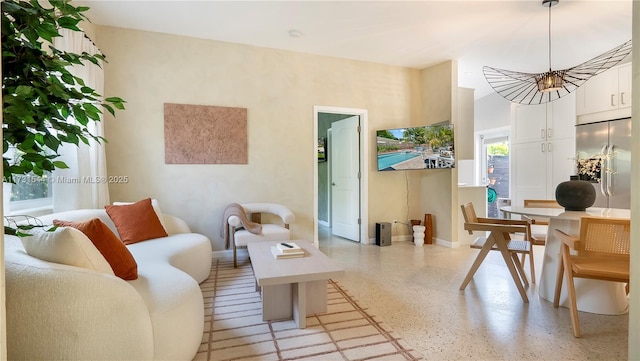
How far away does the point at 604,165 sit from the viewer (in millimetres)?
4020

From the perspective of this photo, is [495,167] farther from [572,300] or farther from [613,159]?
[572,300]

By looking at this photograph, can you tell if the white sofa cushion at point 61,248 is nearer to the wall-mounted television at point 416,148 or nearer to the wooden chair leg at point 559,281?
the wooden chair leg at point 559,281

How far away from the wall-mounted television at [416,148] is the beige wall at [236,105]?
217mm

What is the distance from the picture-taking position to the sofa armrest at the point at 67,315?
125 centimetres

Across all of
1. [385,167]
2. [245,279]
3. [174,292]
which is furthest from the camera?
[385,167]

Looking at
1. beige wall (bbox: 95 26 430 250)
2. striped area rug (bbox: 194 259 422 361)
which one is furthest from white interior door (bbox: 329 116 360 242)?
striped area rug (bbox: 194 259 422 361)

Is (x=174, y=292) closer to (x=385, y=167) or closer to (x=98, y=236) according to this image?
(x=98, y=236)

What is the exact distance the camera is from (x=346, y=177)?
5234 mm

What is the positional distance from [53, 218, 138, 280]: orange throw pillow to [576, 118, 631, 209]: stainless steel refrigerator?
4890mm

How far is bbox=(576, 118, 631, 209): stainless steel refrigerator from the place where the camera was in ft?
12.6

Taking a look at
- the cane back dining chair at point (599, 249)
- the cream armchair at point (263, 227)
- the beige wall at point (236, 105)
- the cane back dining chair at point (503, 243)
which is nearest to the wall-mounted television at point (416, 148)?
the beige wall at point (236, 105)

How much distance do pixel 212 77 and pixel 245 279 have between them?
244 cm

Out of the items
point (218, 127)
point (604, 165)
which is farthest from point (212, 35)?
point (604, 165)

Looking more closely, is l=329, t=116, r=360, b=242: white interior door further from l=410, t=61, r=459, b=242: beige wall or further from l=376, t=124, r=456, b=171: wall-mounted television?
l=410, t=61, r=459, b=242: beige wall
